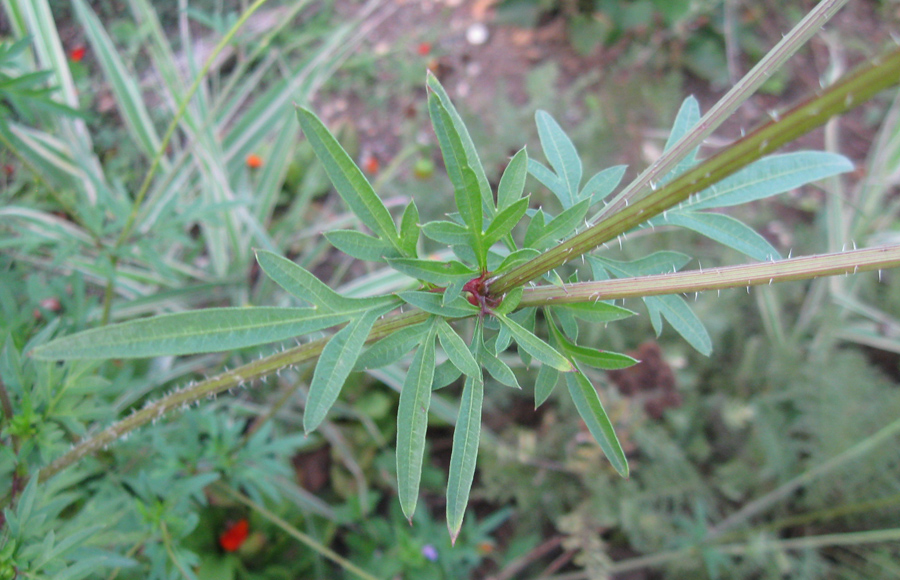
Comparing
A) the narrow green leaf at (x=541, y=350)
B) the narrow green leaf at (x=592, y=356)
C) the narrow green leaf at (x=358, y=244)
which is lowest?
the narrow green leaf at (x=592, y=356)

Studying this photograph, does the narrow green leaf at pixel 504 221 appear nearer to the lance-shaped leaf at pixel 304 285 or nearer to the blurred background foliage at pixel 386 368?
the lance-shaped leaf at pixel 304 285

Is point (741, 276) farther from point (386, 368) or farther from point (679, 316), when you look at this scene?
point (386, 368)

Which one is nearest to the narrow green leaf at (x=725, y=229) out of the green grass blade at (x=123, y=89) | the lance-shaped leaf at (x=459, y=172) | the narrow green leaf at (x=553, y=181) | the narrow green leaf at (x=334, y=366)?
the narrow green leaf at (x=553, y=181)

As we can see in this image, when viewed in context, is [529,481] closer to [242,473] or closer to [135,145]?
[242,473]

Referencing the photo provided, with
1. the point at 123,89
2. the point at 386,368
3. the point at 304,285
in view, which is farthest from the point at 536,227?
the point at 123,89

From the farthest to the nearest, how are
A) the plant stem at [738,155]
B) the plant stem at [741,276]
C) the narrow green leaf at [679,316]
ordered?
the narrow green leaf at [679,316], the plant stem at [741,276], the plant stem at [738,155]

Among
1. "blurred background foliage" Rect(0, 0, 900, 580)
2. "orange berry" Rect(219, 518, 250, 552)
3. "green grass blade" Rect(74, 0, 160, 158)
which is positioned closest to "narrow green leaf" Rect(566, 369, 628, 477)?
"blurred background foliage" Rect(0, 0, 900, 580)

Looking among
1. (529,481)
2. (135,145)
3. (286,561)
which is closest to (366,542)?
(286,561)
